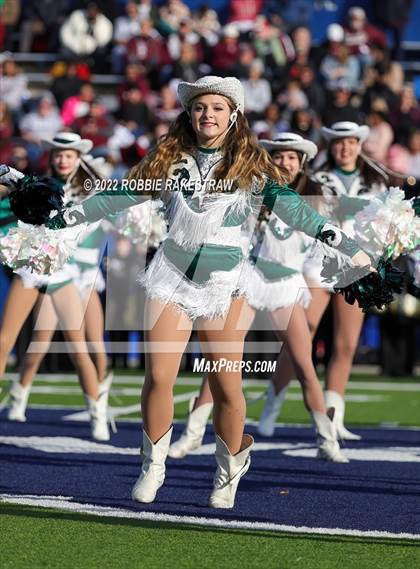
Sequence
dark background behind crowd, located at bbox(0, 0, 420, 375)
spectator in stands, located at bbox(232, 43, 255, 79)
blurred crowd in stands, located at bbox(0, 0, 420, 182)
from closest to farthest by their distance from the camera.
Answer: dark background behind crowd, located at bbox(0, 0, 420, 375) → blurred crowd in stands, located at bbox(0, 0, 420, 182) → spectator in stands, located at bbox(232, 43, 255, 79)

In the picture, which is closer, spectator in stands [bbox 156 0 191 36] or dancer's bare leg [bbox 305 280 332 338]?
dancer's bare leg [bbox 305 280 332 338]

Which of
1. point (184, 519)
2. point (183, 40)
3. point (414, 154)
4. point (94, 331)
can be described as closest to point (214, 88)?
point (184, 519)

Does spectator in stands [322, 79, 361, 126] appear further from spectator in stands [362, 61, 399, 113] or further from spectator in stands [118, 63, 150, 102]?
spectator in stands [118, 63, 150, 102]

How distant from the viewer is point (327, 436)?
7109mm

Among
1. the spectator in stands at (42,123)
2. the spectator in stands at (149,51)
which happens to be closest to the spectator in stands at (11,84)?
the spectator in stands at (42,123)

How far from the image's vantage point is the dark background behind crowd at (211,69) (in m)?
15.2

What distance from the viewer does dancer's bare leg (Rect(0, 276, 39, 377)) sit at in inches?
305

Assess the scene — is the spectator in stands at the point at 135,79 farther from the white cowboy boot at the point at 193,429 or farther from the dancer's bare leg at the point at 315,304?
the white cowboy boot at the point at 193,429

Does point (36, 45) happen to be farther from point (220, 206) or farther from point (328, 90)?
point (220, 206)

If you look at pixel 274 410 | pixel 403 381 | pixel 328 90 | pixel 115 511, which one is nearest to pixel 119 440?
pixel 274 410

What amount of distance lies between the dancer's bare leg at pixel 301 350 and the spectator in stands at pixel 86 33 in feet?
37.6

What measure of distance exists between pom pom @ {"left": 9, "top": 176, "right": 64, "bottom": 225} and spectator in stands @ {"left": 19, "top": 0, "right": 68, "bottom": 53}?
1385 cm

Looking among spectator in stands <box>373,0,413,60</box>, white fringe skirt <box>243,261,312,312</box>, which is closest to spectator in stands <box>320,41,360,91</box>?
spectator in stands <box>373,0,413,60</box>

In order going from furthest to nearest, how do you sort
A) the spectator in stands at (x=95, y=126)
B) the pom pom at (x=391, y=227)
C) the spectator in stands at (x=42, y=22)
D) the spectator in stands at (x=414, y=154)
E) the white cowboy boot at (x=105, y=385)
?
the spectator in stands at (x=42, y=22)
the spectator in stands at (x=414, y=154)
the spectator in stands at (x=95, y=126)
the white cowboy boot at (x=105, y=385)
the pom pom at (x=391, y=227)
